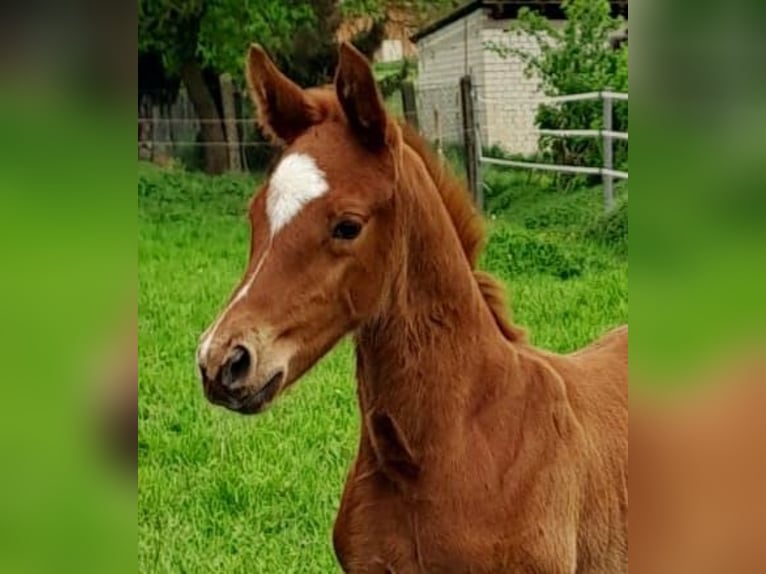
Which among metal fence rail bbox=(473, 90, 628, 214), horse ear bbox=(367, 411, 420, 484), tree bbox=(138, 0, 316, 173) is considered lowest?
horse ear bbox=(367, 411, 420, 484)

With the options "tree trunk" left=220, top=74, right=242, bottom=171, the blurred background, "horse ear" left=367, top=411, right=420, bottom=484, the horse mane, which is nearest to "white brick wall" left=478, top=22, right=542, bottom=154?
"tree trunk" left=220, top=74, right=242, bottom=171

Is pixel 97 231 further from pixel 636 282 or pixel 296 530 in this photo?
pixel 296 530

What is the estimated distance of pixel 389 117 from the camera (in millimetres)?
1053

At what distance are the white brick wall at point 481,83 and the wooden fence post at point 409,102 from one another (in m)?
0.01

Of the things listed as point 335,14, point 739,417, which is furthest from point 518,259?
point 739,417

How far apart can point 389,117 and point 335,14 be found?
0.36 metres

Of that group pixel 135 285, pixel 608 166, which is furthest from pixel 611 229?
pixel 135 285

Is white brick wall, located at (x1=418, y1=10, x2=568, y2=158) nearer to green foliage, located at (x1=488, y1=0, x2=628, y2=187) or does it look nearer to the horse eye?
green foliage, located at (x1=488, y1=0, x2=628, y2=187)

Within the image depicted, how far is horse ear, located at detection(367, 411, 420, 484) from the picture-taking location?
1.09m

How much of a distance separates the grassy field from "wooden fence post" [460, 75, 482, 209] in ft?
0.22

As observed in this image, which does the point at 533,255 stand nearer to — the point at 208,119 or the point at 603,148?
the point at 603,148

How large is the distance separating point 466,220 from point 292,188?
A: 271 mm

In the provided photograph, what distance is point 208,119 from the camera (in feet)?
4.99

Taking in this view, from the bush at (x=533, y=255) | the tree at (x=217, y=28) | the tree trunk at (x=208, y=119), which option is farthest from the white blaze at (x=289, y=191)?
the bush at (x=533, y=255)
